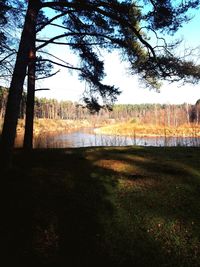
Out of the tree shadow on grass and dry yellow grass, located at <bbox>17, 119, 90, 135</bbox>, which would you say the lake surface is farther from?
dry yellow grass, located at <bbox>17, 119, 90, 135</bbox>

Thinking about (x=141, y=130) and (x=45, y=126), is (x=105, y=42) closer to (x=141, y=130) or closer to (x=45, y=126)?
(x=141, y=130)

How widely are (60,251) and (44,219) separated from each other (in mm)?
650

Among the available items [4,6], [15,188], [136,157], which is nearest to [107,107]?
[136,157]

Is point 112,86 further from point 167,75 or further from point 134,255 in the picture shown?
point 134,255

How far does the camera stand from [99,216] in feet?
13.6

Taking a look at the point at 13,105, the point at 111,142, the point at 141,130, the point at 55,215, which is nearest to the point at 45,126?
the point at 141,130

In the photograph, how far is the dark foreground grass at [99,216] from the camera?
10.9 feet

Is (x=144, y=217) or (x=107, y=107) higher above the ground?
(x=107, y=107)

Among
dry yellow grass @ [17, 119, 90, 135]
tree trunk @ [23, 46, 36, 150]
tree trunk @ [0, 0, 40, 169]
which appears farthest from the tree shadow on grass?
dry yellow grass @ [17, 119, 90, 135]

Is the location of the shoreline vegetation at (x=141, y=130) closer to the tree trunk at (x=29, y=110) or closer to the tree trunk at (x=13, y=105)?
the tree trunk at (x=29, y=110)

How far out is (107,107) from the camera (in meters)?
10.7

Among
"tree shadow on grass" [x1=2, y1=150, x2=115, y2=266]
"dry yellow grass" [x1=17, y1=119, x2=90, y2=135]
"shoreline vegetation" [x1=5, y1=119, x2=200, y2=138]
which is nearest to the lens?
"tree shadow on grass" [x1=2, y1=150, x2=115, y2=266]

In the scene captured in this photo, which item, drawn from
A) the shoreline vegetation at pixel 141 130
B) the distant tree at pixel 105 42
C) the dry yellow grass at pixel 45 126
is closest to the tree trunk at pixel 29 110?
the distant tree at pixel 105 42

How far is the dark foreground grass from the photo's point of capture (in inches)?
130
